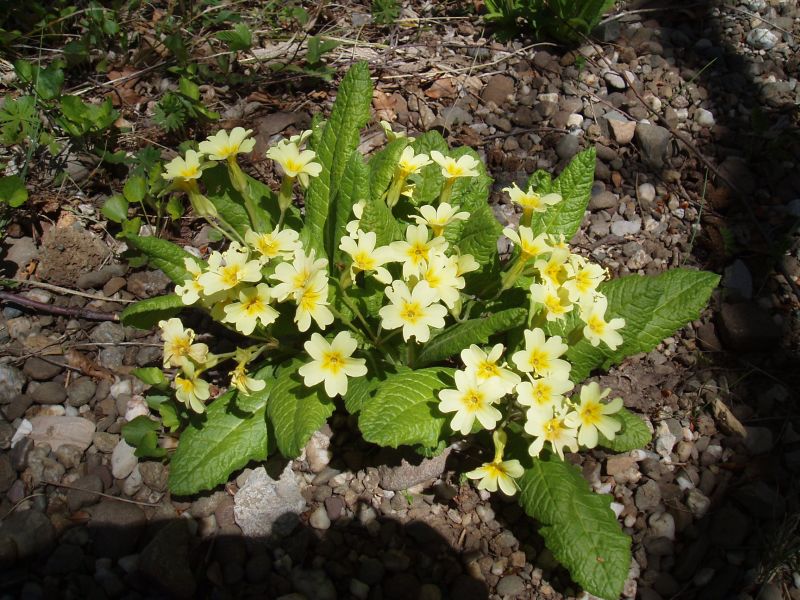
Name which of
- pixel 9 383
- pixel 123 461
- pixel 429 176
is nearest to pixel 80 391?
pixel 9 383

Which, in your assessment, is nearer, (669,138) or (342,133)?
(342,133)

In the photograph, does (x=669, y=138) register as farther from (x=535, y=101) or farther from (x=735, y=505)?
(x=735, y=505)

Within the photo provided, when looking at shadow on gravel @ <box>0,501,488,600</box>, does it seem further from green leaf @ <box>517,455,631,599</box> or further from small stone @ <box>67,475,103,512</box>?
green leaf @ <box>517,455,631,599</box>

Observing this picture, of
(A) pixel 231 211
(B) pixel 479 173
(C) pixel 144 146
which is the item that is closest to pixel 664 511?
(B) pixel 479 173

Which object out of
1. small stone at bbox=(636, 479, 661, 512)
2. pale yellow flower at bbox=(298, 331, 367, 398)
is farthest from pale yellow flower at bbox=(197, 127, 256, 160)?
small stone at bbox=(636, 479, 661, 512)

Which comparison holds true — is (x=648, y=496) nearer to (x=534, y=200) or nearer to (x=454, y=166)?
(x=534, y=200)

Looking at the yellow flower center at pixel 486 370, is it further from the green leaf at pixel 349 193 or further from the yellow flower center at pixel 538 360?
the green leaf at pixel 349 193

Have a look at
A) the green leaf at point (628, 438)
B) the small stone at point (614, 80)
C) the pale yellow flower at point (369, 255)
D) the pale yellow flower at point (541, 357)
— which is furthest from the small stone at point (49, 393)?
the small stone at point (614, 80)
